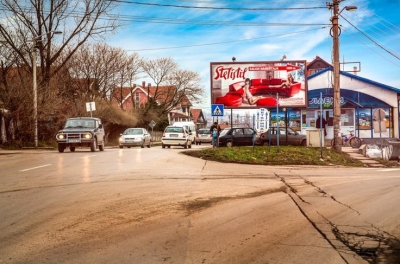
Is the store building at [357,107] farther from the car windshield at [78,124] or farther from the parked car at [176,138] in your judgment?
the car windshield at [78,124]

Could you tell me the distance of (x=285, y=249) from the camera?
5.06 m

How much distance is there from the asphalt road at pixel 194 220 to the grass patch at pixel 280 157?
20.8ft

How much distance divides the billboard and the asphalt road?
1855 cm

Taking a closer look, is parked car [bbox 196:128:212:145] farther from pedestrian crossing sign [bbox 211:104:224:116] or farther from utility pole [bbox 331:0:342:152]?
utility pole [bbox 331:0:342:152]

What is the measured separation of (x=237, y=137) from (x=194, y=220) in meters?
23.0

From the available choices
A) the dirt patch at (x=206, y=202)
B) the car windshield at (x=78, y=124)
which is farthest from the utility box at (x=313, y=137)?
the dirt patch at (x=206, y=202)

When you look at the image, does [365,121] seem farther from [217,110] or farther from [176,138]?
[217,110]

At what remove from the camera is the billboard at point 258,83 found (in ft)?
96.6

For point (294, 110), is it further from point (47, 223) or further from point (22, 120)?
point (47, 223)

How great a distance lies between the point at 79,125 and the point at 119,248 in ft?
64.7

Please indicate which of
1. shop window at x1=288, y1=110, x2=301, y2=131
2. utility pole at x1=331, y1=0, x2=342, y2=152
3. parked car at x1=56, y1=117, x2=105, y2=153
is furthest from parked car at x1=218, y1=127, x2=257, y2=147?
parked car at x1=56, y1=117, x2=105, y2=153

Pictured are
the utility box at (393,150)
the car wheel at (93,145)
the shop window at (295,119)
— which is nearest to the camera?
the utility box at (393,150)

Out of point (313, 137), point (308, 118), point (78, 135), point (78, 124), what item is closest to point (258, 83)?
point (308, 118)

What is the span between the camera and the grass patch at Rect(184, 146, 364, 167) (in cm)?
1766
